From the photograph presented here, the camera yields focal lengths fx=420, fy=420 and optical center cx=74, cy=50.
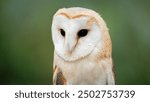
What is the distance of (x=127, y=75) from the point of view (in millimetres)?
2875

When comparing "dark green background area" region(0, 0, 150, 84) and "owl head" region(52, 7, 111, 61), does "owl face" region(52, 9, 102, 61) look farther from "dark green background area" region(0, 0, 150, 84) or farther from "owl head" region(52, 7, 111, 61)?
"dark green background area" region(0, 0, 150, 84)

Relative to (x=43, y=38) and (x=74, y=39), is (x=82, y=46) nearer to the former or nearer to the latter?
(x=74, y=39)

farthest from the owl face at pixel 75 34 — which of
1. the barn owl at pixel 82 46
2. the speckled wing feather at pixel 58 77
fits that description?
the speckled wing feather at pixel 58 77

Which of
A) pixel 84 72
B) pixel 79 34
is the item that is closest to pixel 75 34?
pixel 79 34

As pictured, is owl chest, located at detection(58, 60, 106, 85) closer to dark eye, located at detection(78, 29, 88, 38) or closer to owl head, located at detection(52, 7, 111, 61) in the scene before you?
owl head, located at detection(52, 7, 111, 61)

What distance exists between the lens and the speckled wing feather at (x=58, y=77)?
2.71 meters

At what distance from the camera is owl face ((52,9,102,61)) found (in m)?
2.64

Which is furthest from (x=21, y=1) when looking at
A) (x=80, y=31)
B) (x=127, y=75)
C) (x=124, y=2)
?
(x=127, y=75)

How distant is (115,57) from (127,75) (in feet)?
0.59

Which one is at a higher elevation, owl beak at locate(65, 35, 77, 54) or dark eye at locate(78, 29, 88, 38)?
dark eye at locate(78, 29, 88, 38)

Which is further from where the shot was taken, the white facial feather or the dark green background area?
the dark green background area

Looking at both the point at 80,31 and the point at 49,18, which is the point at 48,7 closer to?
the point at 49,18

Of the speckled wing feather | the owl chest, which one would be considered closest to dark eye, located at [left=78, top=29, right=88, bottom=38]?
the owl chest

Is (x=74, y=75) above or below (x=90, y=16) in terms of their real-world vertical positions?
below
